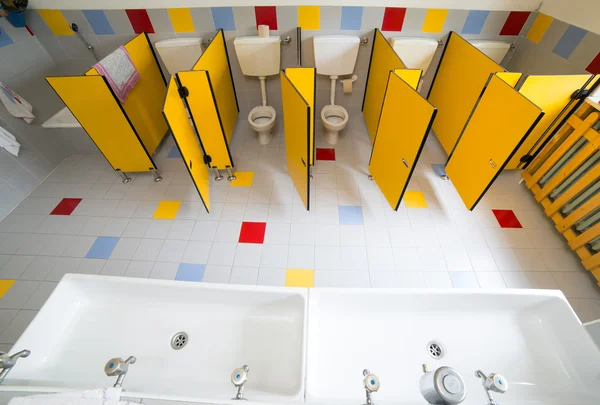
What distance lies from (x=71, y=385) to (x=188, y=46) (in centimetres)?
Answer: 280

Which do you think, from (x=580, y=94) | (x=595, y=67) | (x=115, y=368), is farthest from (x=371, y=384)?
(x=595, y=67)

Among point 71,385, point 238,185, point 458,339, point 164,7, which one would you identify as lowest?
point 71,385

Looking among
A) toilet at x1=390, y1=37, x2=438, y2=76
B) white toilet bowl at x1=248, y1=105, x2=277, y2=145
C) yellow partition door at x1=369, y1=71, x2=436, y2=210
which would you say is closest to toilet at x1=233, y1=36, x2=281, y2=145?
white toilet bowl at x1=248, y1=105, x2=277, y2=145

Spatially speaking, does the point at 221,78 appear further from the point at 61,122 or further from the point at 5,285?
the point at 5,285

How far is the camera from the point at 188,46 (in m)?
2.60

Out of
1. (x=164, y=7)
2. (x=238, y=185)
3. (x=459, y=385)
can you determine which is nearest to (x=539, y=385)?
(x=459, y=385)

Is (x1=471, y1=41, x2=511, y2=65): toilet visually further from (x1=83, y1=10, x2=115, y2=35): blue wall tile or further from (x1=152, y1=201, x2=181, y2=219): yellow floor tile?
(x1=83, y1=10, x2=115, y2=35): blue wall tile

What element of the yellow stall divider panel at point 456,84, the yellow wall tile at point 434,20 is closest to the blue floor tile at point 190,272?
the yellow stall divider panel at point 456,84

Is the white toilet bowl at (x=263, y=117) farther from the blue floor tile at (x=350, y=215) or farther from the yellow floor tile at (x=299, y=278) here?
the yellow floor tile at (x=299, y=278)

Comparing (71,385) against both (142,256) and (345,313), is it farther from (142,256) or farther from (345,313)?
(345,313)

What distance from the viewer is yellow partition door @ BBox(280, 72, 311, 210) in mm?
1664

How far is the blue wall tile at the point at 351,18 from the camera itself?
2447mm

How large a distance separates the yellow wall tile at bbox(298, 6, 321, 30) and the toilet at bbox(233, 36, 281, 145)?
0.30m

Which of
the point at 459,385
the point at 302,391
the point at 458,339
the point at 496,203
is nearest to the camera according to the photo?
the point at 459,385
